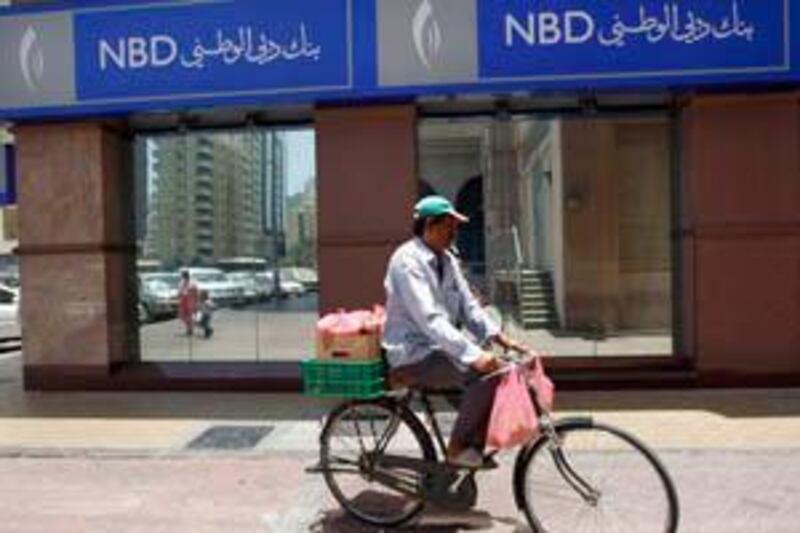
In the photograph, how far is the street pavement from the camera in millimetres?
8078

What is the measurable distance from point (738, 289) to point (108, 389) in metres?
6.38

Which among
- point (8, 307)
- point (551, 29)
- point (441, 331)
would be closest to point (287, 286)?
point (551, 29)

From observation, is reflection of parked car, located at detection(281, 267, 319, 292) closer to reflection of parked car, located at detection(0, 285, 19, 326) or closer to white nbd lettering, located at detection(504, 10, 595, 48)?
white nbd lettering, located at detection(504, 10, 595, 48)

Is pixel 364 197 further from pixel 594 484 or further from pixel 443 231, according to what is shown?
pixel 594 484

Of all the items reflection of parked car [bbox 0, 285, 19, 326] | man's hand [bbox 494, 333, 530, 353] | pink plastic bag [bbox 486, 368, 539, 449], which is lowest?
reflection of parked car [bbox 0, 285, 19, 326]

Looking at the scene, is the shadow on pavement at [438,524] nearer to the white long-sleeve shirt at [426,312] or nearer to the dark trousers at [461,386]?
the dark trousers at [461,386]

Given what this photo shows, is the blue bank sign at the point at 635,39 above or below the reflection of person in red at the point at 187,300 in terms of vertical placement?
above

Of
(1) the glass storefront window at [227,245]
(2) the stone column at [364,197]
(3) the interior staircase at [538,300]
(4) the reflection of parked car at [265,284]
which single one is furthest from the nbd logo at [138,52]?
(3) the interior staircase at [538,300]

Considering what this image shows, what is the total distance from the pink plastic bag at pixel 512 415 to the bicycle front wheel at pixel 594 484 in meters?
0.11

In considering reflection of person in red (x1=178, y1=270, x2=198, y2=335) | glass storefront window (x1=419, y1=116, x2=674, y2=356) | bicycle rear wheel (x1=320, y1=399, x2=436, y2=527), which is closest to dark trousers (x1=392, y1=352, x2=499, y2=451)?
bicycle rear wheel (x1=320, y1=399, x2=436, y2=527)

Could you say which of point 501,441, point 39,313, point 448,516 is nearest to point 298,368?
point 39,313

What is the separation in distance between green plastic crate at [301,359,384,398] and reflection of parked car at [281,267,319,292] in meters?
6.14

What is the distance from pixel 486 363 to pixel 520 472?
1.92 feet

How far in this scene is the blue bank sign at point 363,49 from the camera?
1259 centimetres
